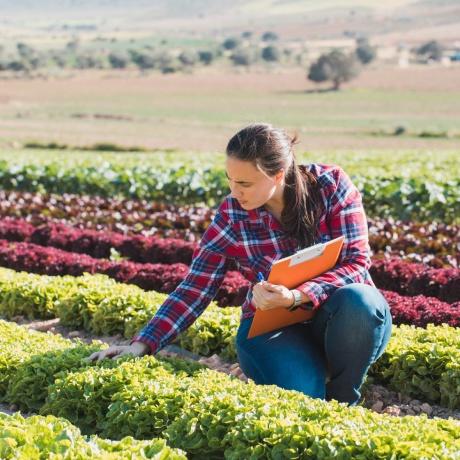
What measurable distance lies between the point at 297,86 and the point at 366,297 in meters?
75.8

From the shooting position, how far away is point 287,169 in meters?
5.00

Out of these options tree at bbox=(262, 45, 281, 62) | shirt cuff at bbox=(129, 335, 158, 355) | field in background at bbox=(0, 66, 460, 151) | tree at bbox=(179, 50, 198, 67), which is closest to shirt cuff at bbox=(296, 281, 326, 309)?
shirt cuff at bbox=(129, 335, 158, 355)

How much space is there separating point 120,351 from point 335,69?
243 ft

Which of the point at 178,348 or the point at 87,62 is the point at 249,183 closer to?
the point at 178,348

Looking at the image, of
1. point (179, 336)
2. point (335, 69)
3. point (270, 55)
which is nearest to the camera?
point (179, 336)

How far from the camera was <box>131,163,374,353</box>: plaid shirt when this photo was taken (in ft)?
17.0

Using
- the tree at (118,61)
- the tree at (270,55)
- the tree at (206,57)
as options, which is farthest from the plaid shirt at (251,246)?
the tree at (270,55)

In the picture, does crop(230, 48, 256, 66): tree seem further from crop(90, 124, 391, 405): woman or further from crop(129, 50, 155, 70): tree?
crop(90, 124, 391, 405): woman

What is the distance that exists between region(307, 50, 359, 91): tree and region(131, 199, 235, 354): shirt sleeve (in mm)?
72636

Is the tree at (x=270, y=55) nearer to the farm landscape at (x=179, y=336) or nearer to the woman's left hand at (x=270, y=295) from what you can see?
the farm landscape at (x=179, y=336)

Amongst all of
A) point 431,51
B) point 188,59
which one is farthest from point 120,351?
point 431,51

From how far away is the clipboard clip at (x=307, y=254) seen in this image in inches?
189

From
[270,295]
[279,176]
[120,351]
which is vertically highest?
[279,176]

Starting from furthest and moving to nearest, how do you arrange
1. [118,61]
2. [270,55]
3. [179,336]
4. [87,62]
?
1. [270,55]
2. [118,61]
3. [87,62]
4. [179,336]
